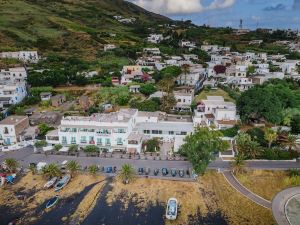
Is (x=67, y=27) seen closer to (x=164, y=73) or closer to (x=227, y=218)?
(x=164, y=73)

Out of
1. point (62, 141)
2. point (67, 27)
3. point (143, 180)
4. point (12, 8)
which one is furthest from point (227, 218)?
point (12, 8)

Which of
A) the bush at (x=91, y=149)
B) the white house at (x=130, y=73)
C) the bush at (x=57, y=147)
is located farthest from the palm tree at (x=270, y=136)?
the white house at (x=130, y=73)

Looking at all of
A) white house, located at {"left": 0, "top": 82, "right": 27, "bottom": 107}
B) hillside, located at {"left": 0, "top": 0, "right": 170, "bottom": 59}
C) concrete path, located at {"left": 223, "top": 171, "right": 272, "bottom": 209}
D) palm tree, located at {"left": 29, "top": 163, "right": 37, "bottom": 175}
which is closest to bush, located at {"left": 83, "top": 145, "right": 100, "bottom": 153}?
palm tree, located at {"left": 29, "top": 163, "right": 37, "bottom": 175}

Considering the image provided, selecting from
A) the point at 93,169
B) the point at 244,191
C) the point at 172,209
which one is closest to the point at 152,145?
the point at 93,169

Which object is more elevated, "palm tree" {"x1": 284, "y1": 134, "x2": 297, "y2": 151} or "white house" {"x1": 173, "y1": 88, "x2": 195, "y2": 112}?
"white house" {"x1": 173, "y1": 88, "x2": 195, "y2": 112}

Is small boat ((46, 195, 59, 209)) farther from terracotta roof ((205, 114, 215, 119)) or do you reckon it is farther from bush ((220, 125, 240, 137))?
terracotta roof ((205, 114, 215, 119))

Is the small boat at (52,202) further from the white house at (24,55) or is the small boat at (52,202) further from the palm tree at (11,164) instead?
the white house at (24,55)

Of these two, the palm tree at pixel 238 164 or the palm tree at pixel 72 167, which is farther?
the palm tree at pixel 72 167
